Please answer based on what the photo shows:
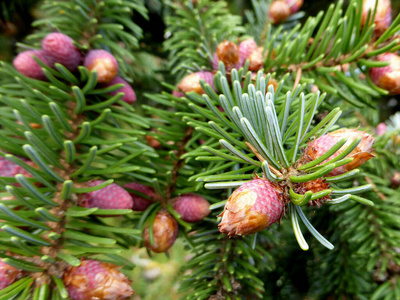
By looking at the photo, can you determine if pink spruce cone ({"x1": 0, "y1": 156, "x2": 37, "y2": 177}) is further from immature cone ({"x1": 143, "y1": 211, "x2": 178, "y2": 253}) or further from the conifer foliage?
immature cone ({"x1": 143, "y1": 211, "x2": 178, "y2": 253})

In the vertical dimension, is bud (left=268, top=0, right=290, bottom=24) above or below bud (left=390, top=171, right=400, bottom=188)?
above

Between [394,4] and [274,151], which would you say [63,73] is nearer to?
[274,151]

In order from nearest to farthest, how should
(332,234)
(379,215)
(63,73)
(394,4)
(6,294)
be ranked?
(6,294) → (63,73) → (379,215) → (332,234) → (394,4)

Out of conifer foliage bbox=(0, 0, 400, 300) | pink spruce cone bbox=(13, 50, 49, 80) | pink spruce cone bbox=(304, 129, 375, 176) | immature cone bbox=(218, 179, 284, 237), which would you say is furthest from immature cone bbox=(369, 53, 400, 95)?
pink spruce cone bbox=(13, 50, 49, 80)

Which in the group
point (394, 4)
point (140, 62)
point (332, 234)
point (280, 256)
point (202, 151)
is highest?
point (394, 4)

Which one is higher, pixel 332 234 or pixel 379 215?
pixel 379 215

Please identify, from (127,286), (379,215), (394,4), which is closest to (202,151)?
(127,286)

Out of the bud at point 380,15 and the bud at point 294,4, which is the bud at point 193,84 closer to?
the bud at point 380,15
